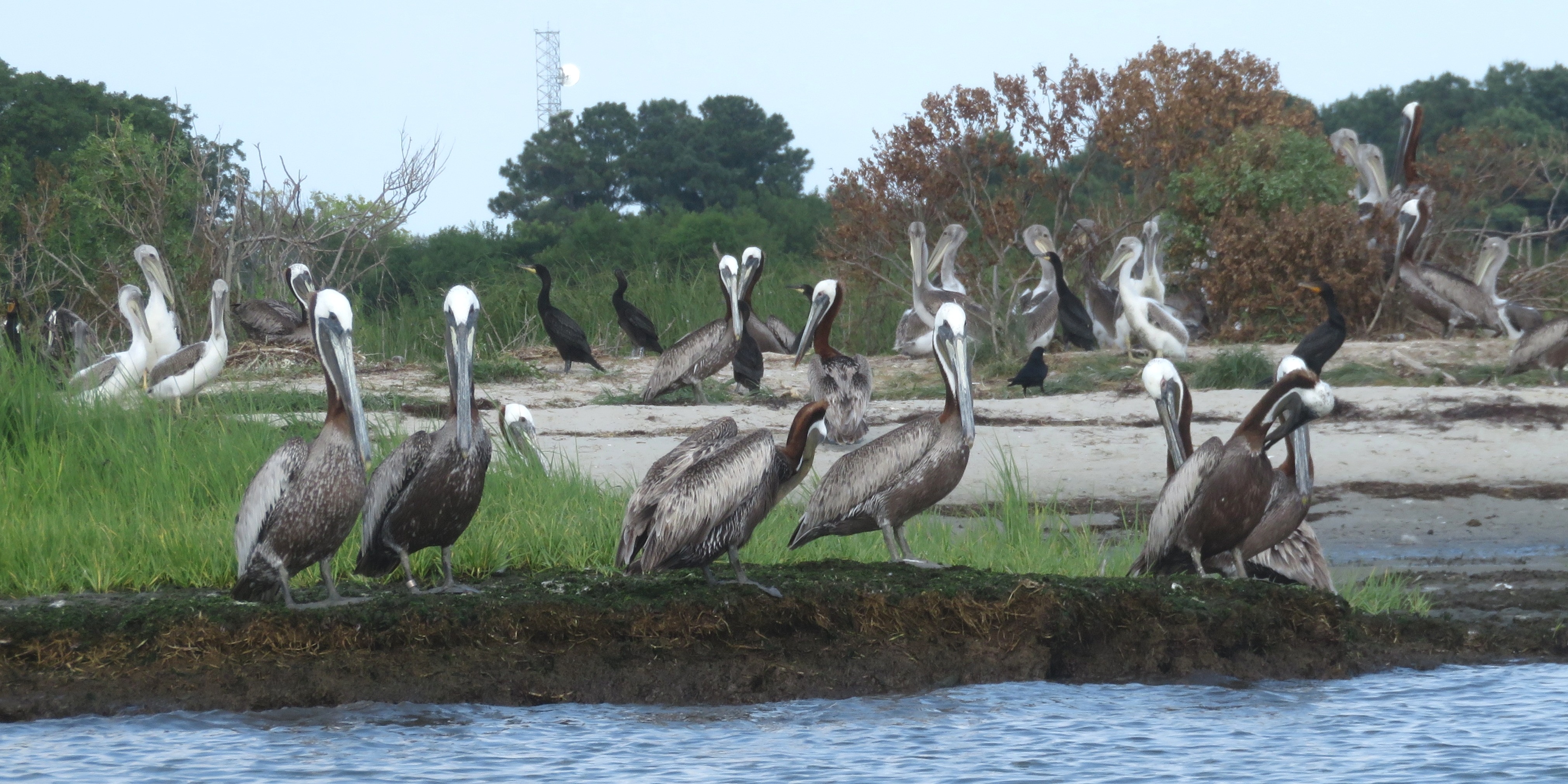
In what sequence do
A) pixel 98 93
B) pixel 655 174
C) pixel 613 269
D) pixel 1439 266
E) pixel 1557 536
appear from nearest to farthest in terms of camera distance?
pixel 1557 536 < pixel 1439 266 < pixel 613 269 < pixel 98 93 < pixel 655 174

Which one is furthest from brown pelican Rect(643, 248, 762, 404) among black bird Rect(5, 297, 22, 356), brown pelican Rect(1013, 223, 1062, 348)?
black bird Rect(5, 297, 22, 356)

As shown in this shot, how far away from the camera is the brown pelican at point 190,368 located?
1042cm

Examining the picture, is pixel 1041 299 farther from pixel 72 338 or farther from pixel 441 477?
pixel 441 477

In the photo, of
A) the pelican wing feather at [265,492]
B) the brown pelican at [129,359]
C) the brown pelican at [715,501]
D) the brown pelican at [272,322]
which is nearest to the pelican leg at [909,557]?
the brown pelican at [715,501]

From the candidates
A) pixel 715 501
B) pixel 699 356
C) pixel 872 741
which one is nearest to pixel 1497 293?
pixel 699 356

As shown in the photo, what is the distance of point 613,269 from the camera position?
19.7 m

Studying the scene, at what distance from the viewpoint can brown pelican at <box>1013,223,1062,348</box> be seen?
14.8 m

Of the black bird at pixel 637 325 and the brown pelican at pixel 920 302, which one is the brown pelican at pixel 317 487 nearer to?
the brown pelican at pixel 920 302

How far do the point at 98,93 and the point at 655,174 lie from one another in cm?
1391

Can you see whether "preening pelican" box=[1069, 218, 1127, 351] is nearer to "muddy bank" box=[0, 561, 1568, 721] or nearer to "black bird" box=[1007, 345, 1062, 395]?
"black bird" box=[1007, 345, 1062, 395]

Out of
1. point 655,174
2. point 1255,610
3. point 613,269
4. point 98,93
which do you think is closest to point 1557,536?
point 1255,610

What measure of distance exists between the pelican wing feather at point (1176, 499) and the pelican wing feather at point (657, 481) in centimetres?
169

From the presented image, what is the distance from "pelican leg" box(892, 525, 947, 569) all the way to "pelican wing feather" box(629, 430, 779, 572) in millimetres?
832

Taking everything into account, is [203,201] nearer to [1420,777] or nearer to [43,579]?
[43,579]
